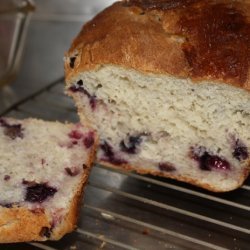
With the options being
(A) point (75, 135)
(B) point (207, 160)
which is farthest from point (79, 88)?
(B) point (207, 160)

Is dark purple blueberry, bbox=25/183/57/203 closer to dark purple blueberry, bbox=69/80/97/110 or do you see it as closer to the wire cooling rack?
the wire cooling rack

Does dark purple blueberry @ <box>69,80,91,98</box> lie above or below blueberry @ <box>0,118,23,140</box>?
above

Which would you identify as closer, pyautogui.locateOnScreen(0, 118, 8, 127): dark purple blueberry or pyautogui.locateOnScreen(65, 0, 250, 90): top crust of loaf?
pyautogui.locateOnScreen(65, 0, 250, 90): top crust of loaf

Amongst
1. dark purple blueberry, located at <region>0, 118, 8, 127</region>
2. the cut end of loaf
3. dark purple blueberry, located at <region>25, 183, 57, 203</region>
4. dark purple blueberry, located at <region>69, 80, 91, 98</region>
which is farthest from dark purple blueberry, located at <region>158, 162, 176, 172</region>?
dark purple blueberry, located at <region>0, 118, 8, 127</region>

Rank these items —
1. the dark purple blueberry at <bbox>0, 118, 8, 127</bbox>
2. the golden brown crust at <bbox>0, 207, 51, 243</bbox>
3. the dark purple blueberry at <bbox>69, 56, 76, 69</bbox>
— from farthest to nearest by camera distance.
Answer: the dark purple blueberry at <bbox>0, 118, 8, 127</bbox> → the dark purple blueberry at <bbox>69, 56, 76, 69</bbox> → the golden brown crust at <bbox>0, 207, 51, 243</bbox>

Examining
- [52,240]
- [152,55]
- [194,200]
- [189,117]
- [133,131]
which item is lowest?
[52,240]

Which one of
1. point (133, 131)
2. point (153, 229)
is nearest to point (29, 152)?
point (133, 131)

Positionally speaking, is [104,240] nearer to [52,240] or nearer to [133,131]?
[52,240]
